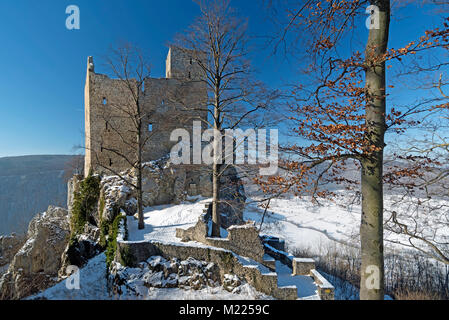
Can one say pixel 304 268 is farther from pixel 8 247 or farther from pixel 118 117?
pixel 8 247

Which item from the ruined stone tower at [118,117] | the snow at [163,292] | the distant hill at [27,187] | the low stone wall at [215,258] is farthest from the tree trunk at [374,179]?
the distant hill at [27,187]

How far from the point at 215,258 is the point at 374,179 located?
15.6ft

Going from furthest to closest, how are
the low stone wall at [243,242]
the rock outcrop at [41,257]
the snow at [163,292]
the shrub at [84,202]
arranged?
the shrub at [84,202] < the rock outcrop at [41,257] < the low stone wall at [243,242] < the snow at [163,292]

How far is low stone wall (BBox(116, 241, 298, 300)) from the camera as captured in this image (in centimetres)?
559

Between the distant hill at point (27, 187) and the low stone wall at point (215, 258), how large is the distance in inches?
2064

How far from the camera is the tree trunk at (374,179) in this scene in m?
3.31

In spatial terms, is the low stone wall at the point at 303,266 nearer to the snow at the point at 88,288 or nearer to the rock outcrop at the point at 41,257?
the snow at the point at 88,288

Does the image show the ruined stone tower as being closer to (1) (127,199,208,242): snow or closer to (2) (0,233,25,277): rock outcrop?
(1) (127,199,208,242): snow

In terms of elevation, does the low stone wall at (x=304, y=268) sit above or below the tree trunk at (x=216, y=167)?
below

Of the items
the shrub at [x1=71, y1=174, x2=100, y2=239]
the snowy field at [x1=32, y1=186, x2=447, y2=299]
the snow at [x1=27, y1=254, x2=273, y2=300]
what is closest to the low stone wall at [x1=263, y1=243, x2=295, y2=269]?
the snowy field at [x1=32, y1=186, x2=447, y2=299]

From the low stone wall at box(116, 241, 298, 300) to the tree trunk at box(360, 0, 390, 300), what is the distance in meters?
2.62
